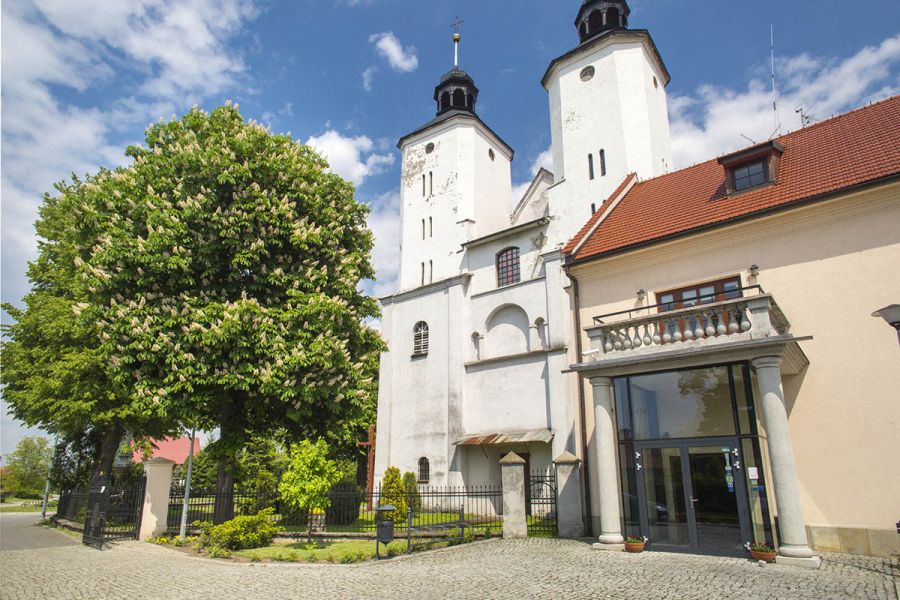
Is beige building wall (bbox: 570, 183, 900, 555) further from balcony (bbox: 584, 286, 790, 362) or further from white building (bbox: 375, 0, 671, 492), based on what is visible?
white building (bbox: 375, 0, 671, 492)

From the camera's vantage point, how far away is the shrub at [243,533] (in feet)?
42.7

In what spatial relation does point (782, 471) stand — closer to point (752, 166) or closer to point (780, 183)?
point (780, 183)

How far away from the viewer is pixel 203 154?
15477mm

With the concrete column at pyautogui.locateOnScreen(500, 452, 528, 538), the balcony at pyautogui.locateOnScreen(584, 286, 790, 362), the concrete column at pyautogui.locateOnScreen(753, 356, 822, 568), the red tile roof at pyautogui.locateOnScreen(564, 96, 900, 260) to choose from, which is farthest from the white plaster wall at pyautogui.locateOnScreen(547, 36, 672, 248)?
the concrete column at pyautogui.locateOnScreen(753, 356, 822, 568)

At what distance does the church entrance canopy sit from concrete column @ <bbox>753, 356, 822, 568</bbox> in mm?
11038

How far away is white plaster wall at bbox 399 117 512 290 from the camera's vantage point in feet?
95.6

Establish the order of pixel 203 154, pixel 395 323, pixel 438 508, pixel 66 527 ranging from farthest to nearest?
pixel 395 323 < pixel 438 508 < pixel 66 527 < pixel 203 154

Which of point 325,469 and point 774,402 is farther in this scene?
point 325,469

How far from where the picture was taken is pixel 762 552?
10406 millimetres

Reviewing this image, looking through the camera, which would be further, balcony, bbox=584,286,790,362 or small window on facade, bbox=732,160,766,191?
small window on facade, bbox=732,160,766,191

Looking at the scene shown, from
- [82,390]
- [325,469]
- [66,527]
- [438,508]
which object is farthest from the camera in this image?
[438,508]

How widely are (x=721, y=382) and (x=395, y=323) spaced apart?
19.2 metres

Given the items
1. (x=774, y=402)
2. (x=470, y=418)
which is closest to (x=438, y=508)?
(x=470, y=418)

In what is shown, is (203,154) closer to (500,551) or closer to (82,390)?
(82,390)
